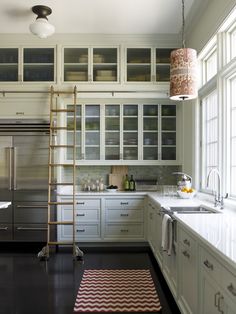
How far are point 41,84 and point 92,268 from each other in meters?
2.78

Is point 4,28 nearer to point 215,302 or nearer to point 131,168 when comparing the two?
point 131,168

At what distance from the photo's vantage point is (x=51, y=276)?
3.55 meters

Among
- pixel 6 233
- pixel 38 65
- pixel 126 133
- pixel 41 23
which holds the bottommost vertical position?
pixel 6 233

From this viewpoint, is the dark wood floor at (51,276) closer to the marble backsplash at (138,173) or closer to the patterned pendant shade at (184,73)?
the marble backsplash at (138,173)

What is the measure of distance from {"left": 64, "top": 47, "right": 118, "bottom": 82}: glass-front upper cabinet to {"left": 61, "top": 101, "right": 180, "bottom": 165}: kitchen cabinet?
0.42 m

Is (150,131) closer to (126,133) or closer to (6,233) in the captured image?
(126,133)

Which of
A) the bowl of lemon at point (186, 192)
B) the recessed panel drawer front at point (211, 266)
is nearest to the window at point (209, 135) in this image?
the bowl of lemon at point (186, 192)

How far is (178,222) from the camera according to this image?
8.22ft

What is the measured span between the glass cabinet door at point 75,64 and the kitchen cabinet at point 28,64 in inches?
8.4

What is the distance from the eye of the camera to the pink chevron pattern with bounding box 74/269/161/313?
2.77m

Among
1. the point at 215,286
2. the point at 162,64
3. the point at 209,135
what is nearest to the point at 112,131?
the point at 162,64

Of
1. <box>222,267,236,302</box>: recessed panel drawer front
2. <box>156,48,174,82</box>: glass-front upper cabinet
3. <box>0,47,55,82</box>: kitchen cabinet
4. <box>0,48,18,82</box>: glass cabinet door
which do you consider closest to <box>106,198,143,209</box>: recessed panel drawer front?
<box>156,48,174,82</box>: glass-front upper cabinet

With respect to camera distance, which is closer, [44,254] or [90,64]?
[44,254]

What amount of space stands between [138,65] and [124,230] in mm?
2553
